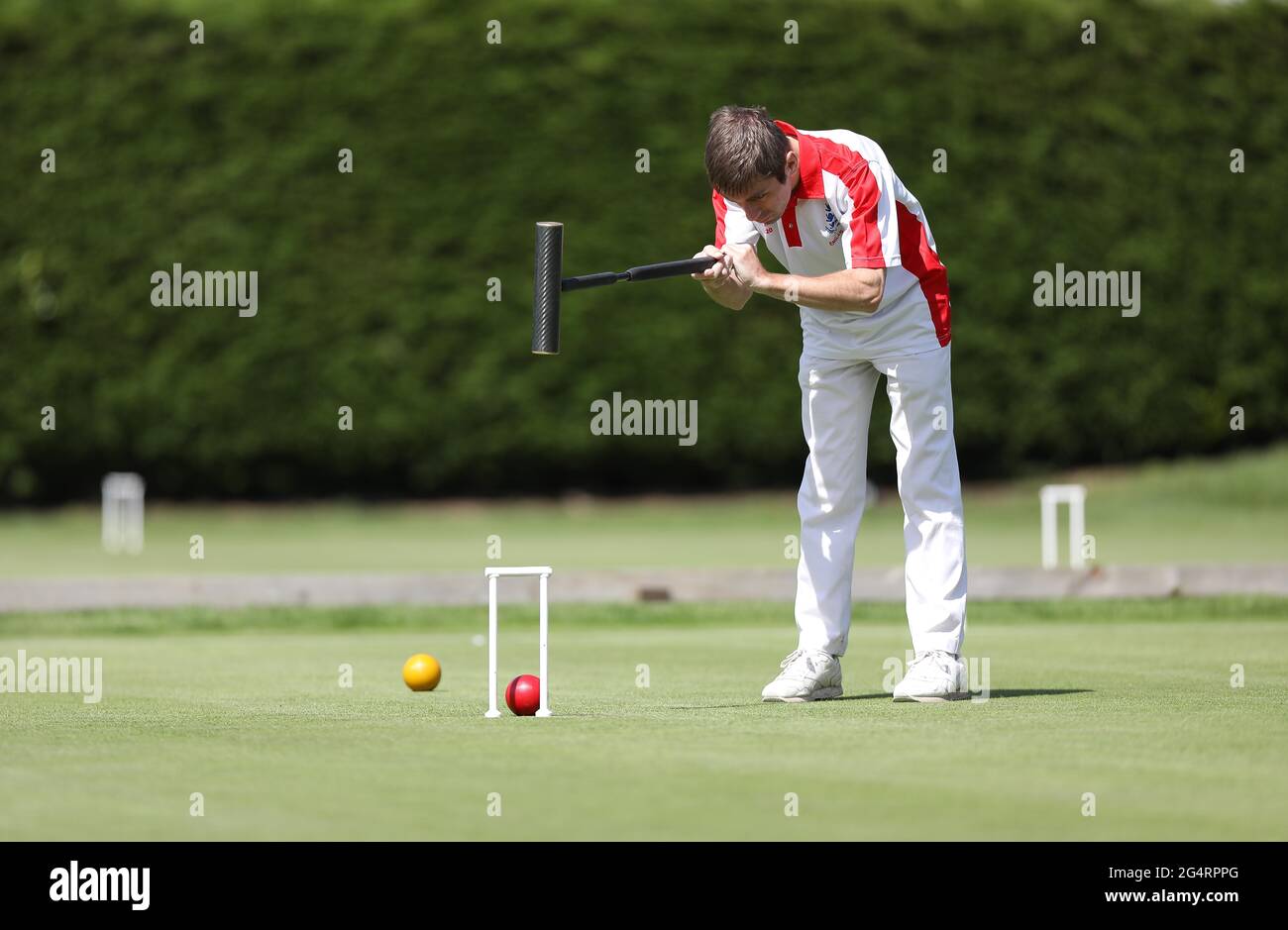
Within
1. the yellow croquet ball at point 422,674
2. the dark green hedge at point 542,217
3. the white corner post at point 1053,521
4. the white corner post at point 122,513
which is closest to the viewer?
the yellow croquet ball at point 422,674

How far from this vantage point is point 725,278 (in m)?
5.21

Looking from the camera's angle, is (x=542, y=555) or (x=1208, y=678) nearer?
(x=1208, y=678)

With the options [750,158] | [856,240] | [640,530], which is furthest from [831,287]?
[640,530]

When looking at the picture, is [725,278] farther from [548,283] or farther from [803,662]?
[803,662]

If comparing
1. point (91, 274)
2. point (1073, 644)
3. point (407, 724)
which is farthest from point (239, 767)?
point (91, 274)

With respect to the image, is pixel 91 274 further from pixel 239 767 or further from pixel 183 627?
pixel 239 767

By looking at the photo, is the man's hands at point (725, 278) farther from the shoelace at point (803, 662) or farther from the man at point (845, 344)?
the shoelace at point (803, 662)

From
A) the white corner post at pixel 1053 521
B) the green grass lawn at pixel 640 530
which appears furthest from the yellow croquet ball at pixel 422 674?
the green grass lawn at pixel 640 530

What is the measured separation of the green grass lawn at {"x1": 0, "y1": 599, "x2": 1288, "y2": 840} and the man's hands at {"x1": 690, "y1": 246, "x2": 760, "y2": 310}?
116 centimetres

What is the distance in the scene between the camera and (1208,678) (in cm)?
581

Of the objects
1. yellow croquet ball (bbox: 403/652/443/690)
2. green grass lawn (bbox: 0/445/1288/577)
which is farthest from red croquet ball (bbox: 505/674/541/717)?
green grass lawn (bbox: 0/445/1288/577)

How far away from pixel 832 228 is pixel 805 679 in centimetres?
128

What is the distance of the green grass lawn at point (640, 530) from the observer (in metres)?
12.7
